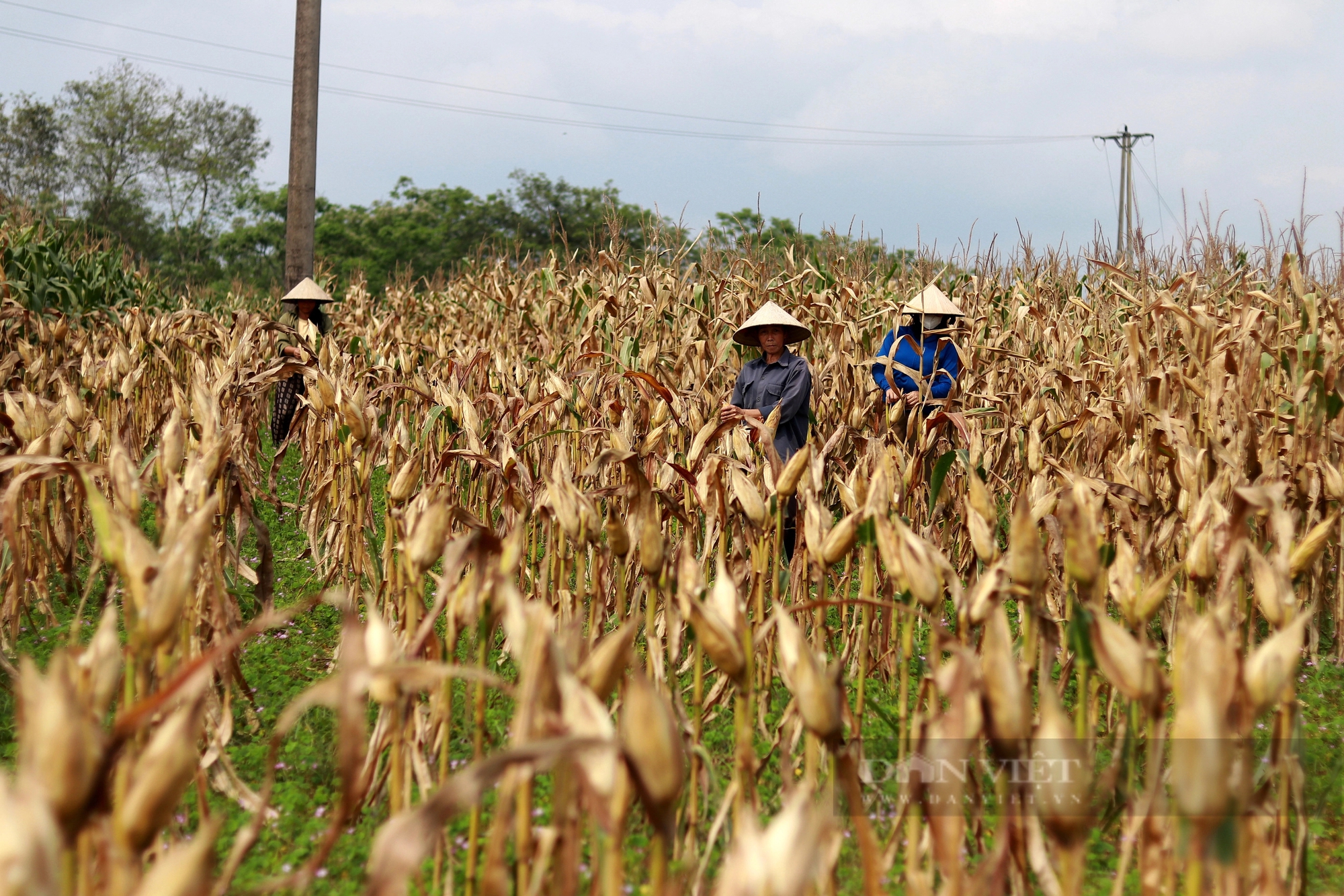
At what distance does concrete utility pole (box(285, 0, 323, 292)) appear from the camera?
7984mm

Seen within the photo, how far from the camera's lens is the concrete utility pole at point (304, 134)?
798cm

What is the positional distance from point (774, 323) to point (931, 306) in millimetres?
950

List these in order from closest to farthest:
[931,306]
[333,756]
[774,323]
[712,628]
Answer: [712,628]
[333,756]
[774,323]
[931,306]

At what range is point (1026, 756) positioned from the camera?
107cm

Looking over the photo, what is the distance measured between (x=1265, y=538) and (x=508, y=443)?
90.9 inches

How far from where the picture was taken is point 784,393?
4.16m

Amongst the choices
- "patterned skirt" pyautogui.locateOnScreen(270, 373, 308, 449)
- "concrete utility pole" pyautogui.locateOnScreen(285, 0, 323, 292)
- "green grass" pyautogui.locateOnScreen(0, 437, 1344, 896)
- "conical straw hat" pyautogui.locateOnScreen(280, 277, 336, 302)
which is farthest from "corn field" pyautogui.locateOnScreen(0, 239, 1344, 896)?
"concrete utility pole" pyautogui.locateOnScreen(285, 0, 323, 292)

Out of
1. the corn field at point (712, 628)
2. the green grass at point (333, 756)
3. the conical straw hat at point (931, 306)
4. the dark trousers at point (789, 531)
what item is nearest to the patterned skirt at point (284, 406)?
the corn field at point (712, 628)

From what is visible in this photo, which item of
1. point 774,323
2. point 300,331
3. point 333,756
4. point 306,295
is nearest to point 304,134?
point 306,295

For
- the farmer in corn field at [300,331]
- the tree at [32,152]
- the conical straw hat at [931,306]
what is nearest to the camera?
the conical straw hat at [931,306]

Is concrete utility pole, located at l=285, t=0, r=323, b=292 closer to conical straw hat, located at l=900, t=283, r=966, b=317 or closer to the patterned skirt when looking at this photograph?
the patterned skirt

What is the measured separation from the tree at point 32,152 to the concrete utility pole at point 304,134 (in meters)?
26.5

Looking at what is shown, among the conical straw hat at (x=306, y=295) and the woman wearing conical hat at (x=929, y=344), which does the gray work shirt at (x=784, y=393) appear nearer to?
the woman wearing conical hat at (x=929, y=344)

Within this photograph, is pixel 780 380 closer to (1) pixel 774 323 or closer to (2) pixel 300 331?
(1) pixel 774 323
